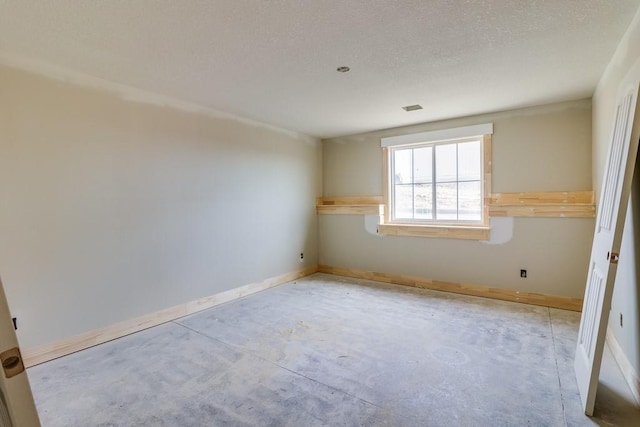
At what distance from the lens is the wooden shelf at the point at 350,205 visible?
5.02 metres

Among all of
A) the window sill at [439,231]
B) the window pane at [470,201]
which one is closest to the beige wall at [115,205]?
the window sill at [439,231]

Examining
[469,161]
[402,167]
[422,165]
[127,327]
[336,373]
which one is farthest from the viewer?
[402,167]

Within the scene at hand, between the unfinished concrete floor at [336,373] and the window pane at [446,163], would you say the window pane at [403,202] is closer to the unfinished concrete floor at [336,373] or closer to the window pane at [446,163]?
the window pane at [446,163]

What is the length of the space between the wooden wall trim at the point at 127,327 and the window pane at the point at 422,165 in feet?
8.98

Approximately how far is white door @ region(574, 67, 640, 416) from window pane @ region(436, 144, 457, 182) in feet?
7.08

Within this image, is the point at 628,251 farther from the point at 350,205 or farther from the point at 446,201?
the point at 350,205

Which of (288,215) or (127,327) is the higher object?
(288,215)

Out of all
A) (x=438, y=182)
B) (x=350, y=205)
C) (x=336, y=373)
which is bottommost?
(x=336, y=373)

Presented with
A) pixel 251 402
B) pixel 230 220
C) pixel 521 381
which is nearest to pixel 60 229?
pixel 230 220

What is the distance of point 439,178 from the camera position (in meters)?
4.61

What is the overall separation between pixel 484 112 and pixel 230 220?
11.7 feet

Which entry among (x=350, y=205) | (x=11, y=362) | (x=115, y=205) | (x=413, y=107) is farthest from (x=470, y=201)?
(x=11, y=362)

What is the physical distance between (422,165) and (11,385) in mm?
4741

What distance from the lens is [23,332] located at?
247 cm
